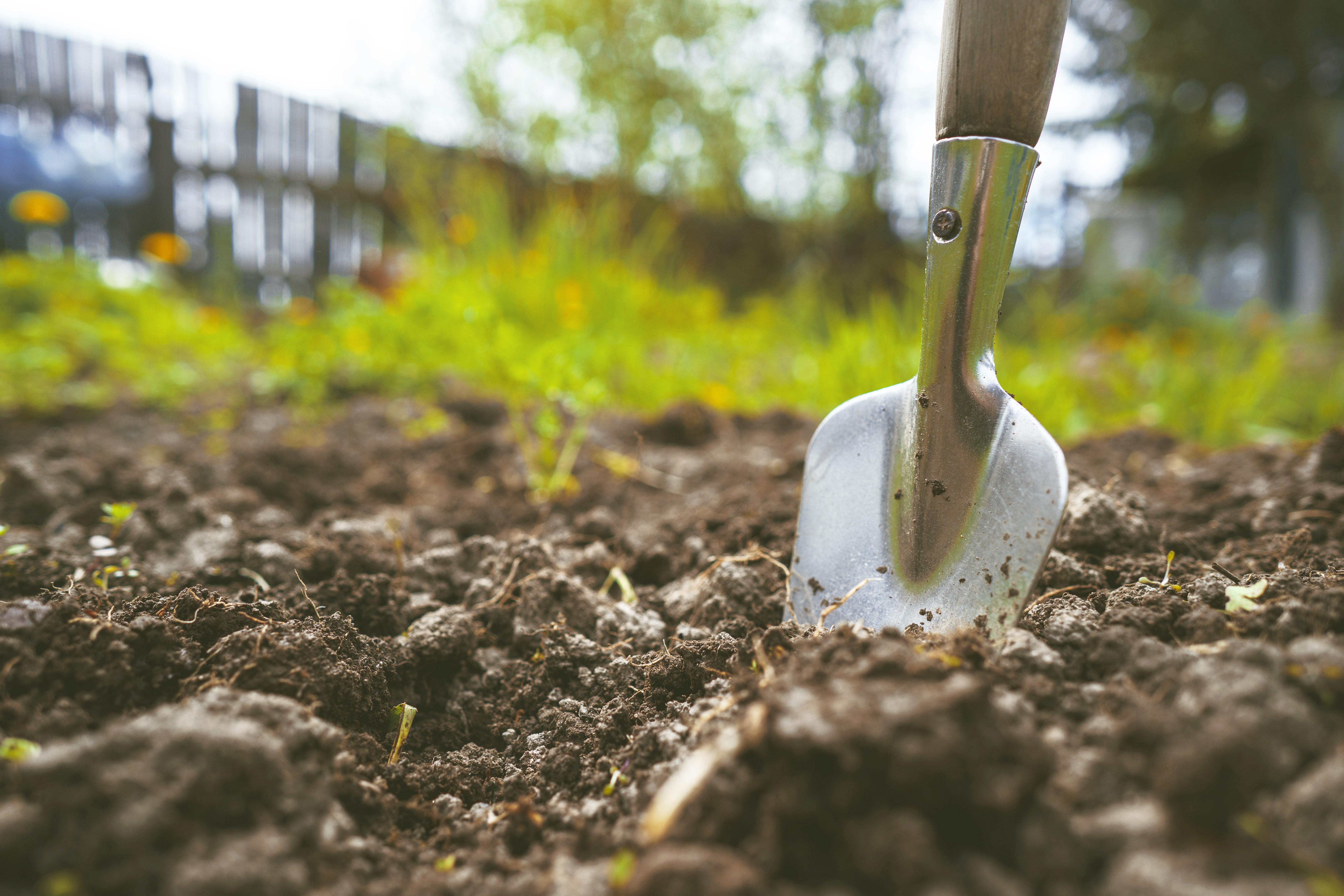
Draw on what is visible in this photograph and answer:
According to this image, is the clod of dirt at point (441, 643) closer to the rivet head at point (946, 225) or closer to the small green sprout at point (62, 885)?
the small green sprout at point (62, 885)

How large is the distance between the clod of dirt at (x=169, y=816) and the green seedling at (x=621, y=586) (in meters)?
0.57

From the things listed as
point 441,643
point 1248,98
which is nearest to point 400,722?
point 441,643

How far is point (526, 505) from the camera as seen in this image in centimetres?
167

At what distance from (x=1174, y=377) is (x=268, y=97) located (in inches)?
281

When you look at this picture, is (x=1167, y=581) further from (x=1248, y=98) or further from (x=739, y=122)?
(x=1248, y=98)

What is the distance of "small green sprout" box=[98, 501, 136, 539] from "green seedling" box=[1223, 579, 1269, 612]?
1.57 metres

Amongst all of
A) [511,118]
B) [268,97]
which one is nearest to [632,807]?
[511,118]

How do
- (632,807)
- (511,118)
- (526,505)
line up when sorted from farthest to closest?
(511,118) < (526,505) < (632,807)

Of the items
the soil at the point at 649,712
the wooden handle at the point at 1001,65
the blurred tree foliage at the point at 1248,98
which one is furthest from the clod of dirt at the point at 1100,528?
the blurred tree foliage at the point at 1248,98

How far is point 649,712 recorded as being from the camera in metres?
0.92

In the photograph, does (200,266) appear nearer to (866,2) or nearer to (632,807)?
(866,2)

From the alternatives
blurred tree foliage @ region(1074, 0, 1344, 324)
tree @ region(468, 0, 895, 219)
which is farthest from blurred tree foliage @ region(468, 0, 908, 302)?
blurred tree foliage @ region(1074, 0, 1344, 324)

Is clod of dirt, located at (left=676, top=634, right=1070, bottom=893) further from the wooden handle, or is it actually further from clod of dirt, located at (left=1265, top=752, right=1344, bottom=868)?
the wooden handle

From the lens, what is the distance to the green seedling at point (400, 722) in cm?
91
